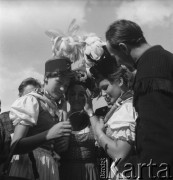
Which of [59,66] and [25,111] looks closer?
[25,111]

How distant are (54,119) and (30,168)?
0.51 m

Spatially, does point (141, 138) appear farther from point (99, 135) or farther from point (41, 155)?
point (41, 155)

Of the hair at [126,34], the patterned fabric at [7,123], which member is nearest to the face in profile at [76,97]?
the patterned fabric at [7,123]

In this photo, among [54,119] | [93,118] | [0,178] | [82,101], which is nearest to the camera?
[0,178]

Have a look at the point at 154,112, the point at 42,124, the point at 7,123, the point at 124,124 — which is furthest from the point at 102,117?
the point at 7,123

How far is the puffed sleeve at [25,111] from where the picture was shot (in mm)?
2809

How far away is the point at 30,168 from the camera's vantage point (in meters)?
2.97

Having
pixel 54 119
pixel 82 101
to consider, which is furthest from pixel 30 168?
pixel 82 101

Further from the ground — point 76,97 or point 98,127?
point 76,97

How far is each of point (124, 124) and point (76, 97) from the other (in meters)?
1.41

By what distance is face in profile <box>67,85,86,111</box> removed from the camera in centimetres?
368

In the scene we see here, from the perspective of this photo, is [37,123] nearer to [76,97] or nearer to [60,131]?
[60,131]

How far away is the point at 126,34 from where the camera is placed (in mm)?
2223

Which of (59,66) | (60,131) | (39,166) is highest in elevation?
(59,66)
